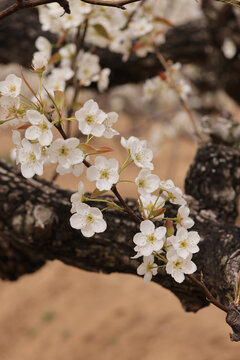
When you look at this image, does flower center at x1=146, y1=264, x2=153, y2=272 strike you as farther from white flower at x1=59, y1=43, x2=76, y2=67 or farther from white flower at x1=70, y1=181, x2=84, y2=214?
white flower at x1=59, y1=43, x2=76, y2=67

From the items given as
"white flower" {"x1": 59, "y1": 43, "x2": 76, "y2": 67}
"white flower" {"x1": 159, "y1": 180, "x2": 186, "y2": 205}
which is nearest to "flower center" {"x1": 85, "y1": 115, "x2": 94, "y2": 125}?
"white flower" {"x1": 159, "y1": 180, "x2": 186, "y2": 205}

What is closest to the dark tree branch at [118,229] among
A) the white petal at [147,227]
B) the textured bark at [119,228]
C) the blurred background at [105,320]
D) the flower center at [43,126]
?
the textured bark at [119,228]

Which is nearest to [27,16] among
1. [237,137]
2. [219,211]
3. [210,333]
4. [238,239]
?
[237,137]

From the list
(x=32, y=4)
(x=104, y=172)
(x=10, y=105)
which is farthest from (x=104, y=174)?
(x=32, y=4)

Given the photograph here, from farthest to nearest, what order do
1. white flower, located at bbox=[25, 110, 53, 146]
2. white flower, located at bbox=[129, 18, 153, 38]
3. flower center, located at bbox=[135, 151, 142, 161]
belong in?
1. white flower, located at bbox=[129, 18, 153, 38]
2. flower center, located at bbox=[135, 151, 142, 161]
3. white flower, located at bbox=[25, 110, 53, 146]

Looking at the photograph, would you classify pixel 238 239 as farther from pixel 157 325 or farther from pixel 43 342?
pixel 43 342

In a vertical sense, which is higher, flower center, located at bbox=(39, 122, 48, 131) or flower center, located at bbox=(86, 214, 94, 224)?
flower center, located at bbox=(39, 122, 48, 131)
